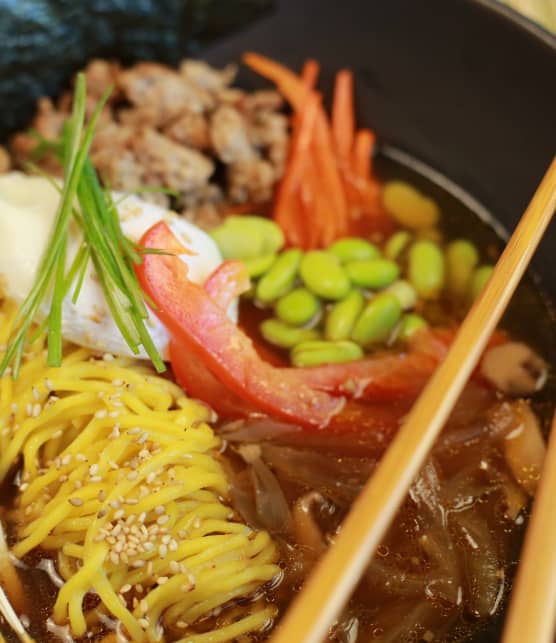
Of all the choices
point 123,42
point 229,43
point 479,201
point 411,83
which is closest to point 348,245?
point 479,201

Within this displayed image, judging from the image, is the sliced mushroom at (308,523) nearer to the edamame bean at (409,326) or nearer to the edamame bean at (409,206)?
the edamame bean at (409,326)

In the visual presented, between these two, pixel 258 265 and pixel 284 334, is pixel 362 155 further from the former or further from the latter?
pixel 284 334

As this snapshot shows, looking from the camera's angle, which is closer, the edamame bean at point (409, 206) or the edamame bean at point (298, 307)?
the edamame bean at point (298, 307)

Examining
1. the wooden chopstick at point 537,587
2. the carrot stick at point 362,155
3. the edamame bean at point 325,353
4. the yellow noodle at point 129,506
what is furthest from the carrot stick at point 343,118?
the wooden chopstick at point 537,587

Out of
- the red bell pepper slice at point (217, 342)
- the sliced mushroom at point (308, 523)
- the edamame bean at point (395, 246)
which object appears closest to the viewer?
the sliced mushroom at point (308, 523)

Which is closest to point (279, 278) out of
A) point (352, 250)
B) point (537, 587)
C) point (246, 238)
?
point (246, 238)
